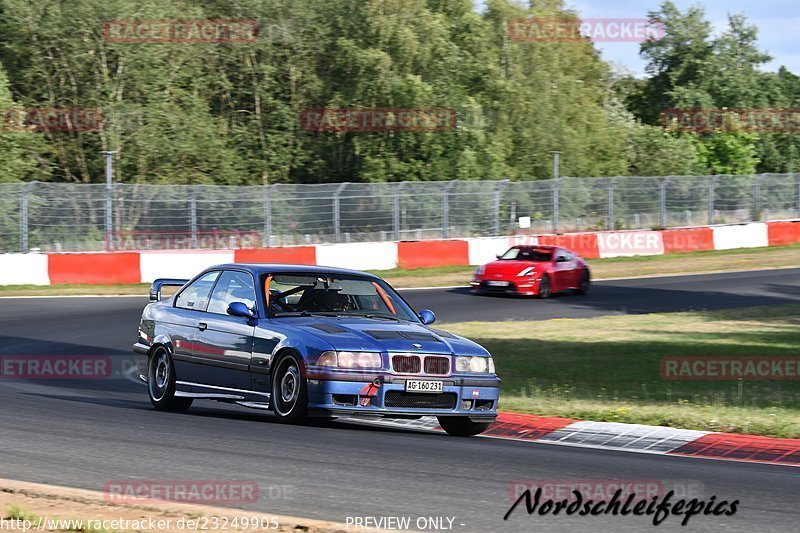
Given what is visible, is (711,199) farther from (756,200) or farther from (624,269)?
(624,269)

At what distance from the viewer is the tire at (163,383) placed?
1172 centimetres

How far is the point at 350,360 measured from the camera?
987 centimetres

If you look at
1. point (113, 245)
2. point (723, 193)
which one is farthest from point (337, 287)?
point (723, 193)

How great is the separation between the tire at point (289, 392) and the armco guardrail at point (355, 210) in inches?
793

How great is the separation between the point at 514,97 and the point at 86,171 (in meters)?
19.6

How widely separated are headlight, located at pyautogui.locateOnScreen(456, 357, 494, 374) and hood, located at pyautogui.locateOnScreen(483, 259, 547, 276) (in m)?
16.9

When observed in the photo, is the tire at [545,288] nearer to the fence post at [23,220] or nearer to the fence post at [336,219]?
the fence post at [336,219]

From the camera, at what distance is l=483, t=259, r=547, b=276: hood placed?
27406 mm

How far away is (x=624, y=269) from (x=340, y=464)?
27.6 meters

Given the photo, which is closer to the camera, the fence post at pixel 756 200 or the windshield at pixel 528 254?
the windshield at pixel 528 254
